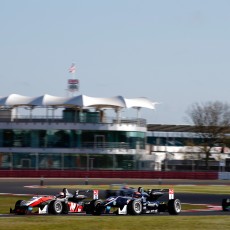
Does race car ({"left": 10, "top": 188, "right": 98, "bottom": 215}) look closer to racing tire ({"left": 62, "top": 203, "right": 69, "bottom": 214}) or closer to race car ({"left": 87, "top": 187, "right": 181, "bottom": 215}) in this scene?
racing tire ({"left": 62, "top": 203, "right": 69, "bottom": 214})

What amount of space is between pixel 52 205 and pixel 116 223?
551cm

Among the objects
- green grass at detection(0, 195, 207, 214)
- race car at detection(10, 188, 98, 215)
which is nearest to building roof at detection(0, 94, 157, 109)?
green grass at detection(0, 195, 207, 214)

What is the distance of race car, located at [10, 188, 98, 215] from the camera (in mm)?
30094

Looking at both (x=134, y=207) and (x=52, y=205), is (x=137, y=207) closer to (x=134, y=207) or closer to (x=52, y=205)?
(x=134, y=207)

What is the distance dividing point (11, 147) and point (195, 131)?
110ft

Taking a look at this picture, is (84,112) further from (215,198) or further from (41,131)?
(215,198)

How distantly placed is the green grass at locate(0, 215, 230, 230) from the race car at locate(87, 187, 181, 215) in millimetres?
1658

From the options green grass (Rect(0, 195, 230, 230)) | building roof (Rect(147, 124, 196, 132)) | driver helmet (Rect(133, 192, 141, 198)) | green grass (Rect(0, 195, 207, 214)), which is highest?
building roof (Rect(147, 124, 196, 132))

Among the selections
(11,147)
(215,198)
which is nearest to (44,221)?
(215,198)

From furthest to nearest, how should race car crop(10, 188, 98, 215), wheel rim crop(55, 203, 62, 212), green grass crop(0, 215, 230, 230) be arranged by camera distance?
wheel rim crop(55, 203, 62, 212)
race car crop(10, 188, 98, 215)
green grass crop(0, 215, 230, 230)

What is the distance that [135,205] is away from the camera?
97.7 ft

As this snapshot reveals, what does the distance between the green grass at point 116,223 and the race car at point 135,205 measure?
166 centimetres

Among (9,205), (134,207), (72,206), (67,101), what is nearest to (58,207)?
(72,206)

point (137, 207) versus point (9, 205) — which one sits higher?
point (137, 207)
